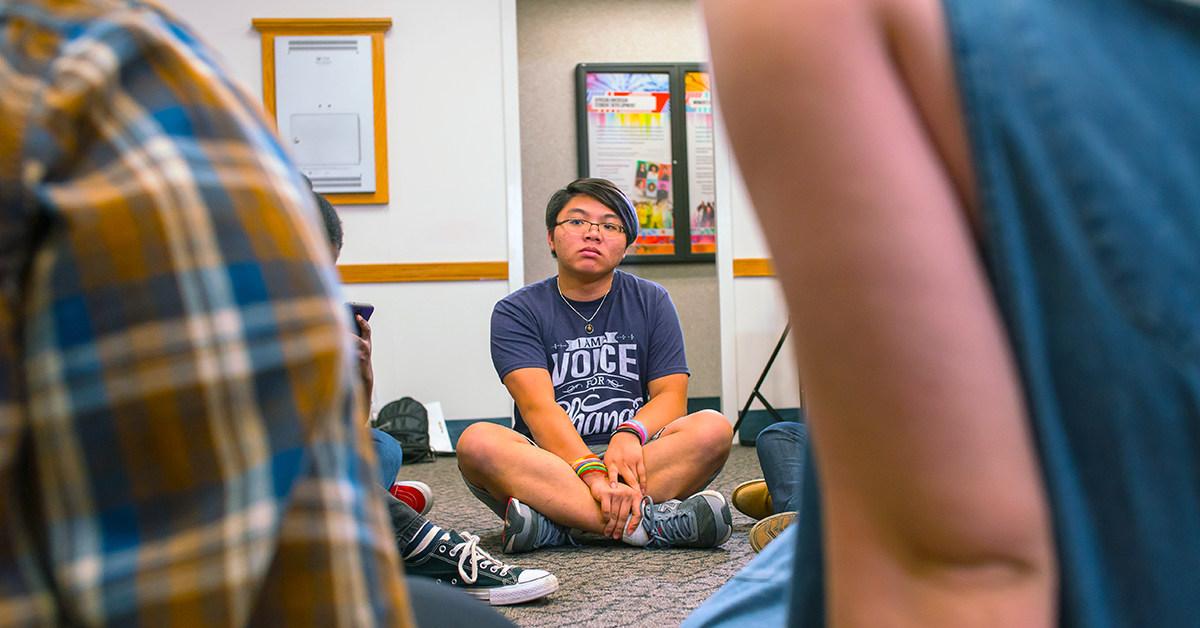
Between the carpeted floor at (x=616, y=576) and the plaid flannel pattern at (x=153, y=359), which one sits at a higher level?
the plaid flannel pattern at (x=153, y=359)

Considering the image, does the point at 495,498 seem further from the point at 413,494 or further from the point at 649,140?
the point at 649,140

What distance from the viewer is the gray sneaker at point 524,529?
1806mm

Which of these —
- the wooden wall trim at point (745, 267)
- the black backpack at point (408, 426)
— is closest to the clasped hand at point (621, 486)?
the black backpack at point (408, 426)

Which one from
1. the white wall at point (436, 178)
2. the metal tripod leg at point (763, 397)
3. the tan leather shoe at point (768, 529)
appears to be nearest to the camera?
the tan leather shoe at point (768, 529)

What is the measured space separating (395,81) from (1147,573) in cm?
397

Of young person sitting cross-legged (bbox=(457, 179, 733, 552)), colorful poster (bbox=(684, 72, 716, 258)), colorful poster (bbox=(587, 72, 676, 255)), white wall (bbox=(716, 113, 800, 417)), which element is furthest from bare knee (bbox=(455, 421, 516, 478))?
colorful poster (bbox=(684, 72, 716, 258))

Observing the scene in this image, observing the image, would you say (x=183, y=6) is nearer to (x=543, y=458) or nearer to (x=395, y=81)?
(x=395, y=81)

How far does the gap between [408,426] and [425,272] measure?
2.52 ft

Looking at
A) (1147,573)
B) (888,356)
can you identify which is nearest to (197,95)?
(888,356)

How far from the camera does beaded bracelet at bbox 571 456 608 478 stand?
6.26ft

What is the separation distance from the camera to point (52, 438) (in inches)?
9.6

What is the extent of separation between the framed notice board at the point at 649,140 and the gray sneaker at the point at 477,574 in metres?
3.07

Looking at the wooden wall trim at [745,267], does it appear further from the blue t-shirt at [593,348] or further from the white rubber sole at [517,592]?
the white rubber sole at [517,592]

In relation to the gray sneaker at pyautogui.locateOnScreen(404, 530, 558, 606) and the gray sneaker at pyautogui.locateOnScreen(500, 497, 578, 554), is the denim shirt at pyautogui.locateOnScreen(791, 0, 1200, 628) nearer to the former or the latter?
the gray sneaker at pyautogui.locateOnScreen(404, 530, 558, 606)
